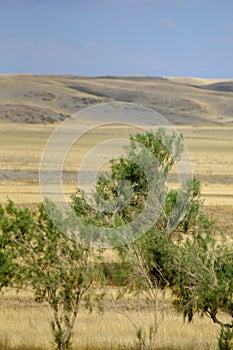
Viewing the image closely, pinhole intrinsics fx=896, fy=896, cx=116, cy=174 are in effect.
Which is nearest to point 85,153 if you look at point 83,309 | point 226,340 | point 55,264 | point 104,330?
point 83,309

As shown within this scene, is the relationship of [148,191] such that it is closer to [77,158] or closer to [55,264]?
[55,264]

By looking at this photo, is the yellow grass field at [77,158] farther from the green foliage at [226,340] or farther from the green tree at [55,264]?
the green foliage at [226,340]

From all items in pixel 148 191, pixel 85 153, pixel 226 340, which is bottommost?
pixel 226 340

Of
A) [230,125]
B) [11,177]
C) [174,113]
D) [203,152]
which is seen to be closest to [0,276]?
[11,177]

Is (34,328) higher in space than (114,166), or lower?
lower

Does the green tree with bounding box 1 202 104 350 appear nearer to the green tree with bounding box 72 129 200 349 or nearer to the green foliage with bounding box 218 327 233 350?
the green tree with bounding box 72 129 200 349

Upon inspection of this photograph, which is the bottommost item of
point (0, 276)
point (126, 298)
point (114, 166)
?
point (126, 298)

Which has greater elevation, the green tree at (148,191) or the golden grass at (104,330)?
the green tree at (148,191)

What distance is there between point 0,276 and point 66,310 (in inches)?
55.3

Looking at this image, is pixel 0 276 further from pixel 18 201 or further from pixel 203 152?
pixel 203 152

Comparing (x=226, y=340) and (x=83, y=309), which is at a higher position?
(x=226, y=340)

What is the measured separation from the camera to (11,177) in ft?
216

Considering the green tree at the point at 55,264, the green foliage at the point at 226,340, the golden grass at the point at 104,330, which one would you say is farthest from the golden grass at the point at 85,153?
the green foliage at the point at 226,340

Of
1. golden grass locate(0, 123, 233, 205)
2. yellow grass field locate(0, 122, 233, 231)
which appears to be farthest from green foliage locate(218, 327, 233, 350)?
golden grass locate(0, 123, 233, 205)
